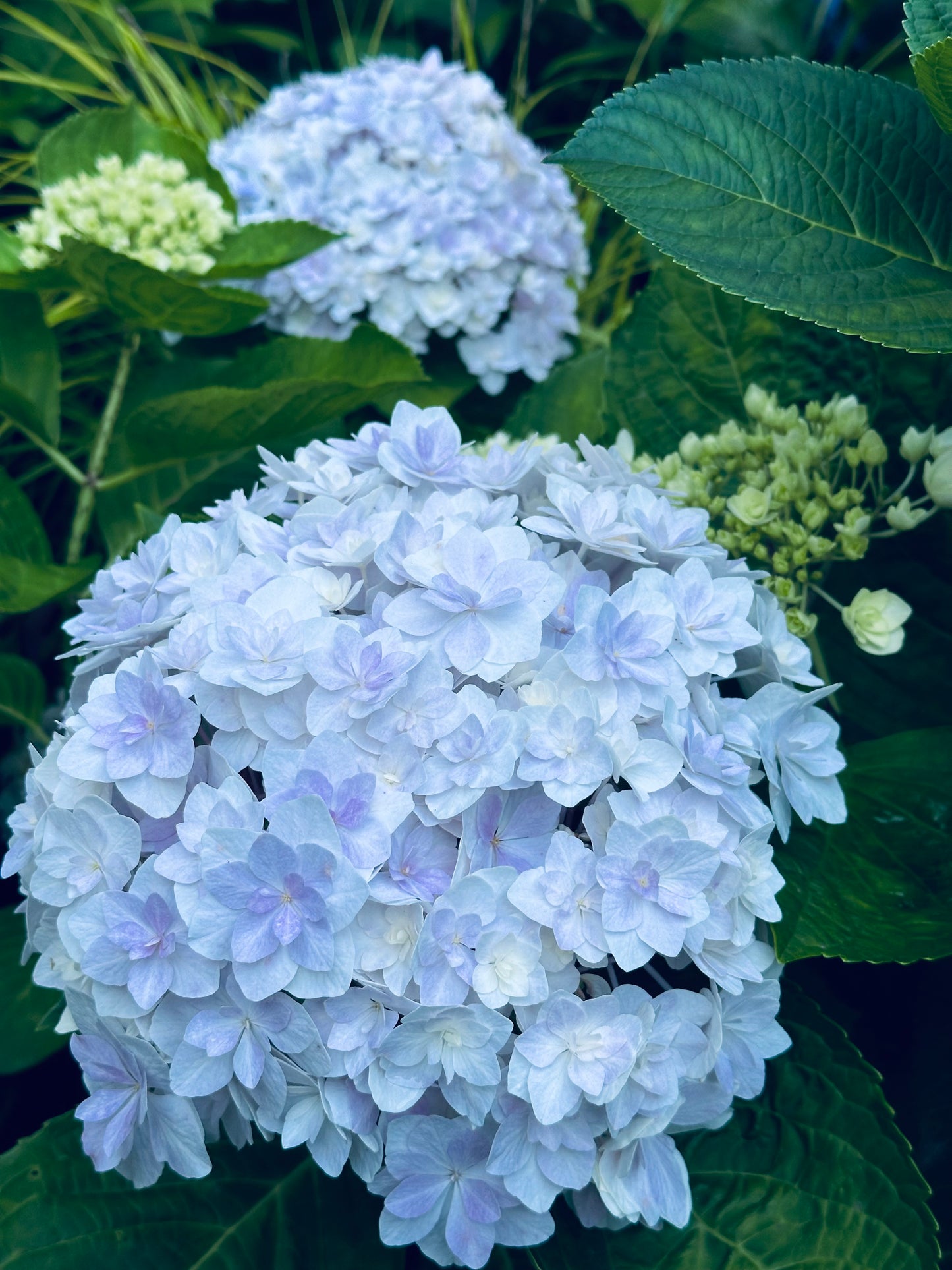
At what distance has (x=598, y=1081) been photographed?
1.79ft

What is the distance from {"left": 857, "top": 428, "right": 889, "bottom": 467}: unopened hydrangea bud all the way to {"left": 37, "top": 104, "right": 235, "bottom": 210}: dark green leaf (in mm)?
772

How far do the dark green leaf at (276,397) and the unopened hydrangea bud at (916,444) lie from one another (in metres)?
0.45

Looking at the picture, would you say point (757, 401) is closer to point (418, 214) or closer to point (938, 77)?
→ point (938, 77)

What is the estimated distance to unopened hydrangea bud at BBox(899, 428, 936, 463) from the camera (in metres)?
0.80

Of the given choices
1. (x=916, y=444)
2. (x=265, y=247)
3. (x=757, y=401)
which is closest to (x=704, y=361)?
(x=757, y=401)

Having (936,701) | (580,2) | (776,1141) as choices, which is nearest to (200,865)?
(776,1141)

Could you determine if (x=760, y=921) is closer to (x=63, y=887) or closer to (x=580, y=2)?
(x=63, y=887)

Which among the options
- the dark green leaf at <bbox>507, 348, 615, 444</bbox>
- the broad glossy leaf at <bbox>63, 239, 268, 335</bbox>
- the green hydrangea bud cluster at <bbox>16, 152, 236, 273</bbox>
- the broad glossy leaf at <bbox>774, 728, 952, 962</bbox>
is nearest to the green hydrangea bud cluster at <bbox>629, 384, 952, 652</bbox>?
the broad glossy leaf at <bbox>774, 728, 952, 962</bbox>

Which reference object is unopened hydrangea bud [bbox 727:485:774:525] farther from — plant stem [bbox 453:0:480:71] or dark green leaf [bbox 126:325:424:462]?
plant stem [bbox 453:0:480:71]

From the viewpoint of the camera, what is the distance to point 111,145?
1218mm

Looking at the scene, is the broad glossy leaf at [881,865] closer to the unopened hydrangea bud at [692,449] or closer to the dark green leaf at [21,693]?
the unopened hydrangea bud at [692,449]

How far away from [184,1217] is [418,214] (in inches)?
41.0

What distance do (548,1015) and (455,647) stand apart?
206mm

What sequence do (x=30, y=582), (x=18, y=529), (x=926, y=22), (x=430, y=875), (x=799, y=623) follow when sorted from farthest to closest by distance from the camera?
(x=18, y=529), (x=30, y=582), (x=799, y=623), (x=926, y=22), (x=430, y=875)
